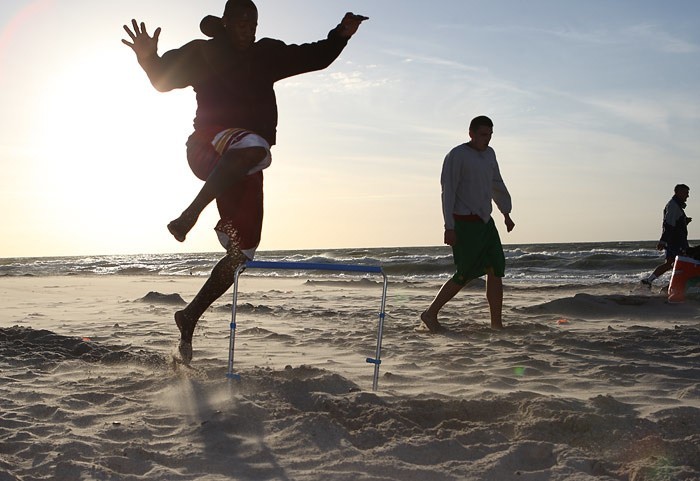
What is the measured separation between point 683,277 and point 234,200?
6423 mm

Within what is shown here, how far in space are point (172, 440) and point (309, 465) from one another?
0.57 m

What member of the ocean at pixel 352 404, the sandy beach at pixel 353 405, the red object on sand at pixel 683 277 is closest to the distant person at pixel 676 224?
the red object on sand at pixel 683 277

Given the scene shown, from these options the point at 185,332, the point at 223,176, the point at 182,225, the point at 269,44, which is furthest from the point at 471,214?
the point at 182,225

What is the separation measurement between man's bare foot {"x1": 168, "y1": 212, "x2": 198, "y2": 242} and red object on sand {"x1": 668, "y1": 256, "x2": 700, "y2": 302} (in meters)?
6.50

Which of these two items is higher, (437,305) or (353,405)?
(437,305)

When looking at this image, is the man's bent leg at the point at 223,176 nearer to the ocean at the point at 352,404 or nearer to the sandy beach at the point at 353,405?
the ocean at the point at 352,404

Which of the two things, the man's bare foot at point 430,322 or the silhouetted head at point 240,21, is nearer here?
the silhouetted head at point 240,21

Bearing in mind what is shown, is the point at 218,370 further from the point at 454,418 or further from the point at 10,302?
the point at 10,302

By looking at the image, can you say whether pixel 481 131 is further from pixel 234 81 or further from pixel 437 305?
pixel 234 81

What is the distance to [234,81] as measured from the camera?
346 centimetres

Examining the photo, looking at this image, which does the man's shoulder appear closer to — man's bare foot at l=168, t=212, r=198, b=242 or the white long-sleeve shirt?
man's bare foot at l=168, t=212, r=198, b=242

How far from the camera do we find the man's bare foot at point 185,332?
3670 millimetres

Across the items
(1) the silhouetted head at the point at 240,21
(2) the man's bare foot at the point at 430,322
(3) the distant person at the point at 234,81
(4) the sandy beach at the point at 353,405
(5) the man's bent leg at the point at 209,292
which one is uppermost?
(1) the silhouetted head at the point at 240,21

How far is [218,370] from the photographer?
147 inches
